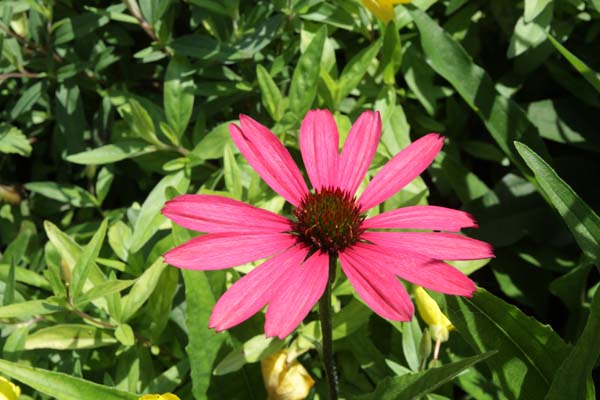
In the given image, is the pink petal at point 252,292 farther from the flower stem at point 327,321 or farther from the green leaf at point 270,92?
the green leaf at point 270,92

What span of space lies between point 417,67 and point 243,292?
2.49 ft

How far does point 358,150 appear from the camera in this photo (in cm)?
87

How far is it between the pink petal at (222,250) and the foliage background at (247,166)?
0.23 meters

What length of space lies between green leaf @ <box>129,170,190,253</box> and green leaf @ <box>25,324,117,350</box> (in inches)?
5.6

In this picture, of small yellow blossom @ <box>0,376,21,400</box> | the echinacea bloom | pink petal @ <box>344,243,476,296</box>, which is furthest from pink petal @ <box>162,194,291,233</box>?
small yellow blossom @ <box>0,376,21,400</box>

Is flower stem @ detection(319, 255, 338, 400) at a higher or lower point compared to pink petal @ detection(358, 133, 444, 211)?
lower

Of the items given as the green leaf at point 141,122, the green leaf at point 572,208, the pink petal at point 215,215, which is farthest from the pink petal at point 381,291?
the green leaf at point 141,122

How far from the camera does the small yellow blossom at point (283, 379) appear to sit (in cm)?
97

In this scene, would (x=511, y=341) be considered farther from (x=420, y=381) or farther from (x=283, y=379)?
(x=283, y=379)

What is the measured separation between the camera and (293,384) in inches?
38.6

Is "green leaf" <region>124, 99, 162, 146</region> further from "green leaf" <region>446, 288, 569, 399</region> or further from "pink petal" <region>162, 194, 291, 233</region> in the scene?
"green leaf" <region>446, 288, 569, 399</region>

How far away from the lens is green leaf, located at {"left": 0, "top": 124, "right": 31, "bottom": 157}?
126 centimetres

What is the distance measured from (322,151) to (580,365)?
37 centimetres

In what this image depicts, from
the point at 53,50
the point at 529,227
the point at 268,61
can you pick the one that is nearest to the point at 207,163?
the point at 268,61
